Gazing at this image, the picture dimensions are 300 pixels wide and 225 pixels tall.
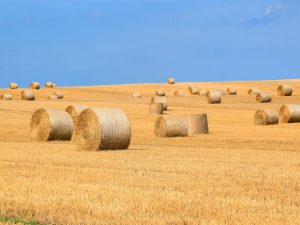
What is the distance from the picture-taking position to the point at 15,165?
45.1 ft

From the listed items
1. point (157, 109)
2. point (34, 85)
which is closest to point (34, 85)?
point (34, 85)

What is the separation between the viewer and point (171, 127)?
24938 mm

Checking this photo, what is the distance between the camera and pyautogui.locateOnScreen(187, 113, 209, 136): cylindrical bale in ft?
87.6

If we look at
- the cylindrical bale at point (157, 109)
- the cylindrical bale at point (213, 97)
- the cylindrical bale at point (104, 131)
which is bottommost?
the cylindrical bale at point (104, 131)

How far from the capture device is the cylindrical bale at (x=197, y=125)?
26.7m

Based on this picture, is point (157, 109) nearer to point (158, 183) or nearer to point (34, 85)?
point (158, 183)

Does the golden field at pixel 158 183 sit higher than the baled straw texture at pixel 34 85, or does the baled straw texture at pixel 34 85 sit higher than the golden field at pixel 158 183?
the baled straw texture at pixel 34 85

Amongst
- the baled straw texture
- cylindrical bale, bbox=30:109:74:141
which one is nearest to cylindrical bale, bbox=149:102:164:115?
cylindrical bale, bbox=30:109:74:141

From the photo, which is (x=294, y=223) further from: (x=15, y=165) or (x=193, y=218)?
(x=15, y=165)

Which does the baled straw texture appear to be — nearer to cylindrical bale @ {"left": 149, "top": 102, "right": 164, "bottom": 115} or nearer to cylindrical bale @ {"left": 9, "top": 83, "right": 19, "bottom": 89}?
cylindrical bale @ {"left": 9, "top": 83, "right": 19, "bottom": 89}

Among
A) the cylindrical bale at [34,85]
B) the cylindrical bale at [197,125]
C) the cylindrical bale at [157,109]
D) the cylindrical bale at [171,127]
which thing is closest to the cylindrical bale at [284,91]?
the cylindrical bale at [157,109]

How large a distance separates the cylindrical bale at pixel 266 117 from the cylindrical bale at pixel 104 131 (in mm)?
13533

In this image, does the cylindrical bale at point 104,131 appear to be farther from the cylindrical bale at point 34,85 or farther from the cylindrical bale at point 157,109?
the cylindrical bale at point 34,85

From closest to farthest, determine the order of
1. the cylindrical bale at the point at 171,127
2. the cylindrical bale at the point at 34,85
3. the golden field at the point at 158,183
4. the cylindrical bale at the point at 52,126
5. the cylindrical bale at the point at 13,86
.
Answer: the golden field at the point at 158,183, the cylindrical bale at the point at 52,126, the cylindrical bale at the point at 171,127, the cylindrical bale at the point at 34,85, the cylindrical bale at the point at 13,86
